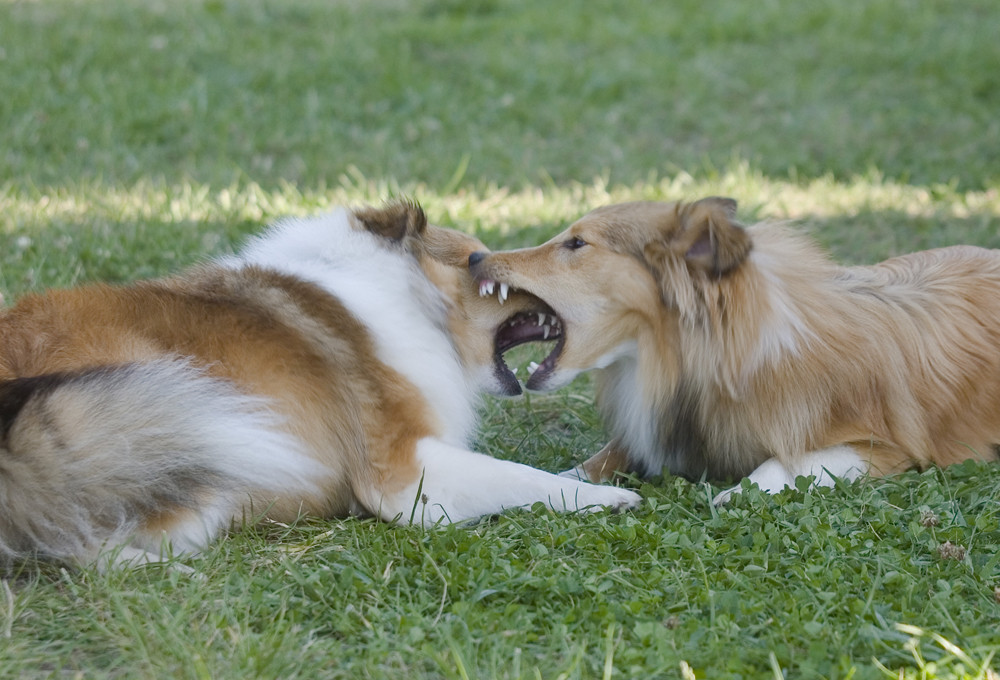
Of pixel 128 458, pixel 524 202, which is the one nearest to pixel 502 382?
pixel 128 458

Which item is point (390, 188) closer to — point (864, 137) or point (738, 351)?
point (738, 351)

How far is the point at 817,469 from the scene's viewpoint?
3646 mm

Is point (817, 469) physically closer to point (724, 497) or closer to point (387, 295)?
point (724, 497)

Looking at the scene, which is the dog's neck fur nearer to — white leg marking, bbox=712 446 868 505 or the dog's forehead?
white leg marking, bbox=712 446 868 505

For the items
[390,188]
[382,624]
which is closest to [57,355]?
[382,624]

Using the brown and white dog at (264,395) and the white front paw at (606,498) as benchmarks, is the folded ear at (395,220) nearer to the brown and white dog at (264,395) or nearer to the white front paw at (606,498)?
the brown and white dog at (264,395)

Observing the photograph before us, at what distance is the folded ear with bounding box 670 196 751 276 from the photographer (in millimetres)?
3424

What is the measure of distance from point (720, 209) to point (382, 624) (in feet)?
5.60

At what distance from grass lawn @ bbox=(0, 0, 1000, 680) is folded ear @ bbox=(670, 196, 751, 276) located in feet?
2.48

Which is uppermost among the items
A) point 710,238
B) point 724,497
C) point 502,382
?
point 710,238

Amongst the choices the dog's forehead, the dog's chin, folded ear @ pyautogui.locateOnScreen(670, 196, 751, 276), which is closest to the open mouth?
the dog's chin

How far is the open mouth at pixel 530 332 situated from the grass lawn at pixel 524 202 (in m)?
0.51

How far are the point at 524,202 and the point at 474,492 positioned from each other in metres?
3.89

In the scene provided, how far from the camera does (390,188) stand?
675 cm
